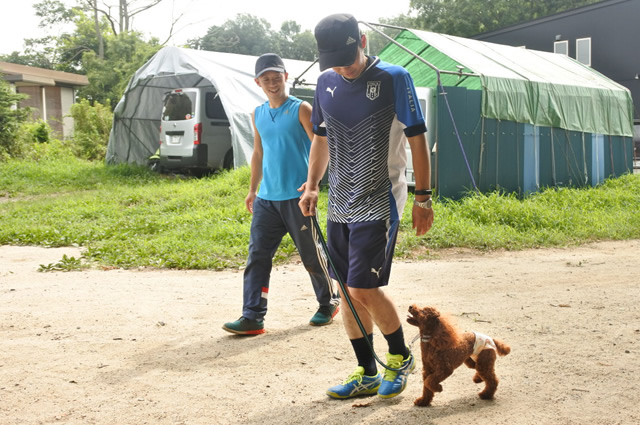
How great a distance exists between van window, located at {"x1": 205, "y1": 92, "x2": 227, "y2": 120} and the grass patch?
2088 millimetres

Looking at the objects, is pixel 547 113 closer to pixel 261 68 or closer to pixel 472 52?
pixel 472 52

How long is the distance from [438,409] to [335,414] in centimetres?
52

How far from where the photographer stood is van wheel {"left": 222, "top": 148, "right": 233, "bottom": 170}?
57.0ft

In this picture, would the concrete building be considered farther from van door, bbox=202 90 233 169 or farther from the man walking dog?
the man walking dog

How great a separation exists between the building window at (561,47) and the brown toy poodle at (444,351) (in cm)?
2843

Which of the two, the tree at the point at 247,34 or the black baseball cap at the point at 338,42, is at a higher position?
the tree at the point at 247,34

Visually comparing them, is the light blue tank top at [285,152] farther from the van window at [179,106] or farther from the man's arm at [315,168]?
the van window at [179,106]

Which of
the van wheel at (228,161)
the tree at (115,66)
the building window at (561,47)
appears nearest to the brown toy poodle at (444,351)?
the van wheel at (228,161)

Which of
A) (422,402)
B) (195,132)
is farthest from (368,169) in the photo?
(195,132)

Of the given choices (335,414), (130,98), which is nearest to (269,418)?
(335,414)

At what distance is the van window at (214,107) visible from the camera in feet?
55.8

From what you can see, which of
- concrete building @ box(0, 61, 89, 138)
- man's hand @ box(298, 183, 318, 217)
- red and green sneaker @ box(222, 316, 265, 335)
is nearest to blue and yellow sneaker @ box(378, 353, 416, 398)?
man's hand @ box(298, 183, 318, 217)

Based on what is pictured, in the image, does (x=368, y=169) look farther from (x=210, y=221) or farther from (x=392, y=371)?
(x=210, y=221)

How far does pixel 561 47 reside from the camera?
29.5 metres
